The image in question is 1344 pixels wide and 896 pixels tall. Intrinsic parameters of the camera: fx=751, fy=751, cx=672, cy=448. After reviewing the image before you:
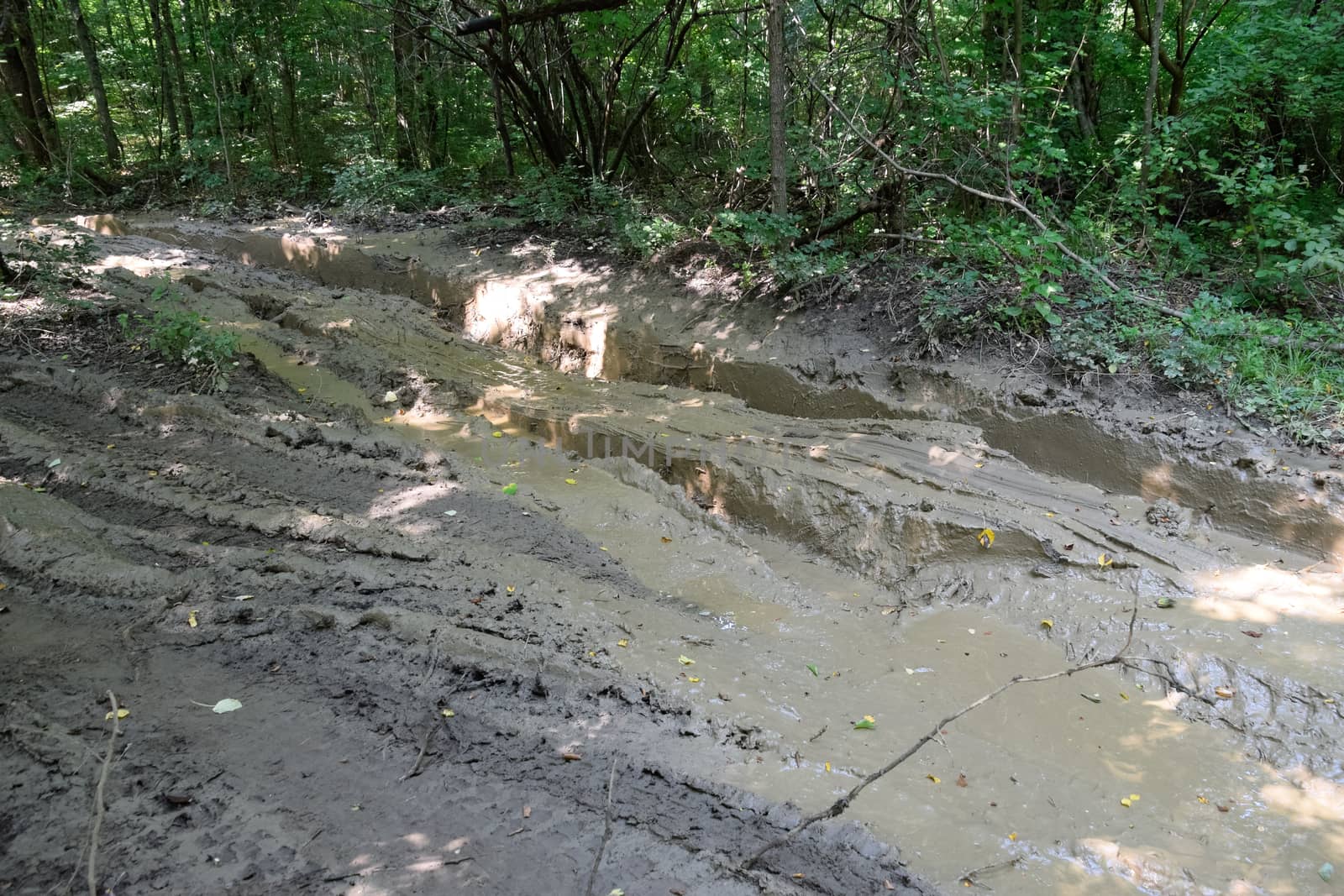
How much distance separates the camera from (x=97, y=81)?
12.0m

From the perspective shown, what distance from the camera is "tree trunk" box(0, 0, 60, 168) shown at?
38.4ft

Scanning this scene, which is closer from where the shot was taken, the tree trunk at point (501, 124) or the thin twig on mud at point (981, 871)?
the thin twig on mud at point (981, 871)

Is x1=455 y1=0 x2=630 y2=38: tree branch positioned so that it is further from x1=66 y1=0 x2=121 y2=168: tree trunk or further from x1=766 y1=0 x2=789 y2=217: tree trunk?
x1=66 y1=0 x2=121 y2=168: tree trunk

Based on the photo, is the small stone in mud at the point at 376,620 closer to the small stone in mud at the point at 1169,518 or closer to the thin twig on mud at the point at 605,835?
the thin twig on mud at the point at 605,835

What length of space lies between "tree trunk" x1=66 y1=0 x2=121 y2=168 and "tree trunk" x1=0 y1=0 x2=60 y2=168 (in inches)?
27.2

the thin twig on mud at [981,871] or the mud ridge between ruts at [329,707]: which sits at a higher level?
the mud ridge between ruts at [329,707]

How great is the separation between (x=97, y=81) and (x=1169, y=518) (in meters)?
15.7

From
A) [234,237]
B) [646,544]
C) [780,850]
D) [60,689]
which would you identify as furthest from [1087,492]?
[234,237]

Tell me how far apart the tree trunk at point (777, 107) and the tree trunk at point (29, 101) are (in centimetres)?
1186

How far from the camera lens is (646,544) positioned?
507cm

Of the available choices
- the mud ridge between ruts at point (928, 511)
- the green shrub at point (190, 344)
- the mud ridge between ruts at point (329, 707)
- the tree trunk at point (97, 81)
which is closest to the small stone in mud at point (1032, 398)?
the mud ridge between ruts at point (928, 511)

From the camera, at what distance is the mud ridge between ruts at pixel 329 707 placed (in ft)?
7.74

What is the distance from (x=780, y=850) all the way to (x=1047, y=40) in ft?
28.6

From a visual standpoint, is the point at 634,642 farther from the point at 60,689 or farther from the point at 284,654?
the point at 60,689
